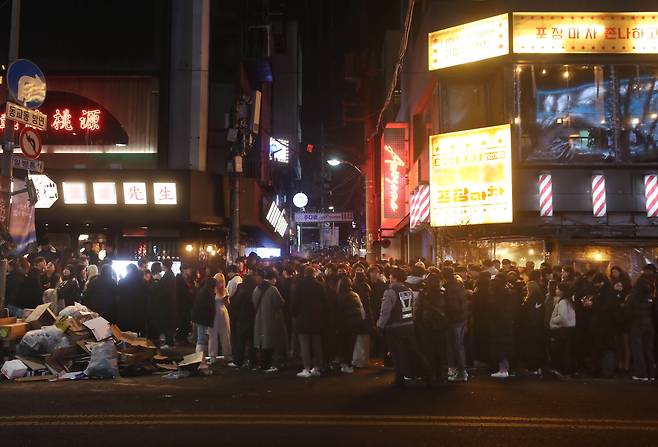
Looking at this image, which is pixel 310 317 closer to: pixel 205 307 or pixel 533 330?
pixel 205 307

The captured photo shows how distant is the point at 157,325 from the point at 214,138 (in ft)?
32.5

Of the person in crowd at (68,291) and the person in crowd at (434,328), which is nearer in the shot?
the person in crowd at (434,328)

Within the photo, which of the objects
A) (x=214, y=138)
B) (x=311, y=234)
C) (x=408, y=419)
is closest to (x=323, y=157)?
(x=311, y=234)

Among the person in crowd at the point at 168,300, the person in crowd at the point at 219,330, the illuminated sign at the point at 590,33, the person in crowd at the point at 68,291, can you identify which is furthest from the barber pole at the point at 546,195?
the person in crowd at the point at 68,291

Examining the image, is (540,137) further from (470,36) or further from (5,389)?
(5,389)

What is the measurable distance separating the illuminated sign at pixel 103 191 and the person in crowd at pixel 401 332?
14.0 metres

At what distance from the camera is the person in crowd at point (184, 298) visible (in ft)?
52.9

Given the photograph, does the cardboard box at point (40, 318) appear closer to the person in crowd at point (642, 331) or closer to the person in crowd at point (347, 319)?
the person in crowd at point (347, 319)

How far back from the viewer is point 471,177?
18688mm

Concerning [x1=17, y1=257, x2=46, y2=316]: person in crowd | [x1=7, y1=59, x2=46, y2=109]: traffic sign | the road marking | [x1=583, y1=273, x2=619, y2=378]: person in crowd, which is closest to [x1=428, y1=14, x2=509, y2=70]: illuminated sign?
[x1=583, y1=273, x2=619, y2=378]: person in crowd

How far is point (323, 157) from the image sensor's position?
84875mm

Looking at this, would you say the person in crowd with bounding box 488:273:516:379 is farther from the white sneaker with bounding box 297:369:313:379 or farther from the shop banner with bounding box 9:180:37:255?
the shop banner with bounding box 9:180:37:255

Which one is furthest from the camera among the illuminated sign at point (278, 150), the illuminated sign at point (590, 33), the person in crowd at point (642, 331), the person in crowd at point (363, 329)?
the illuminated sign at point (278, 150)

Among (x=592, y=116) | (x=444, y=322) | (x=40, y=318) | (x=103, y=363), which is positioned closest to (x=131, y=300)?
(x=40, y=318)
